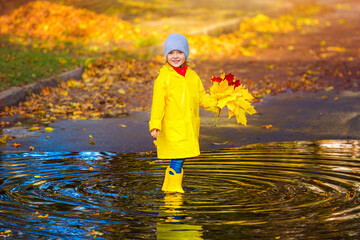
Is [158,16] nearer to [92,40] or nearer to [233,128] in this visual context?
[92,40]

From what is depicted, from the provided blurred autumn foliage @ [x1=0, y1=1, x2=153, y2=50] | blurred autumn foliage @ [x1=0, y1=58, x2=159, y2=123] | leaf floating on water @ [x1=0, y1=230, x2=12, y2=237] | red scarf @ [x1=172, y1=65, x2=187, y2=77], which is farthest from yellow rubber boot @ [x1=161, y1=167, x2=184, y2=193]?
blurred autumn foliage @ [x1=0, y1=1, x2=153, y2=50]

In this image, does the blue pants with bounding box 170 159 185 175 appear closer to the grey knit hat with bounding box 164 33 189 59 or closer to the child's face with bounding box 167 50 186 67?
the child's face with bounding box 167 50 186 67

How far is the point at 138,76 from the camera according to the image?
1234cm

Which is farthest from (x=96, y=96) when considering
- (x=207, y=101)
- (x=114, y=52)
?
(x=207, y=101)

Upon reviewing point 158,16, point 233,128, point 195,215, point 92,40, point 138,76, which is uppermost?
point 158,16

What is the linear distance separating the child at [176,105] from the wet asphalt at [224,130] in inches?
79.3

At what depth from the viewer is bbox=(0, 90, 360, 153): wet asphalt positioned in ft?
25.0

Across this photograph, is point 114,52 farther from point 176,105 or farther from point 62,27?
point 176,105

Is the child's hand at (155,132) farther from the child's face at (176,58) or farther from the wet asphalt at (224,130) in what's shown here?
the wet asphalt at (224,130)

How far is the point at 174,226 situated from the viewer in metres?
4.34

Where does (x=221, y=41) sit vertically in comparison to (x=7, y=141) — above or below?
above

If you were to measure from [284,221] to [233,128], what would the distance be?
13.9ft

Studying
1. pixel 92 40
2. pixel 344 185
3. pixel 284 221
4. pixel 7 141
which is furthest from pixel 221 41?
pixel 284 221

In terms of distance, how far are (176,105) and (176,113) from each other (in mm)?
68
